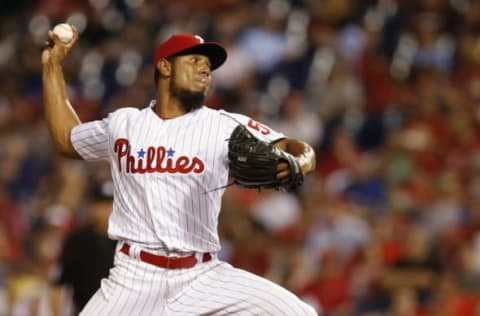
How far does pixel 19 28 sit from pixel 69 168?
425 centimetres

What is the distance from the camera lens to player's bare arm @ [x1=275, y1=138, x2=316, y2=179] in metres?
4.88

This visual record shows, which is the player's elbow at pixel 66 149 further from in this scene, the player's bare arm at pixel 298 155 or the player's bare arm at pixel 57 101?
the player's bare arm at pixel 298 155

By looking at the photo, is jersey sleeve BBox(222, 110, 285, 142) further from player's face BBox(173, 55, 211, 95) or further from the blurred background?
the blurred background

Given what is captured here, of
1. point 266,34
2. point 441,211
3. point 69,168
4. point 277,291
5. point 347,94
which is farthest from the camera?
point 266,34

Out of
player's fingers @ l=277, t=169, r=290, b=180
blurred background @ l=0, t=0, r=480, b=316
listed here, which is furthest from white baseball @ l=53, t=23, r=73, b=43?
blurred background @ l=0, t=0, r=480, b=316

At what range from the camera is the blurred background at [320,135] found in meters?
8.79

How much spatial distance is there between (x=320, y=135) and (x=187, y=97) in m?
5.50

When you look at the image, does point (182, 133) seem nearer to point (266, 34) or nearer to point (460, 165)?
point (460, 165)

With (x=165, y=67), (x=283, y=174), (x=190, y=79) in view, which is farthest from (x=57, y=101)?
(x=283, y=174)

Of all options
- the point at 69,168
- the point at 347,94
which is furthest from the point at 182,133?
the point at 347,94

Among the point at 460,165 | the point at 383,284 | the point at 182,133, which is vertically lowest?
the point at 383,284

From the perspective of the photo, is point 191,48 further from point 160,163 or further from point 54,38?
point 54,38

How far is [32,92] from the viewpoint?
12805mm

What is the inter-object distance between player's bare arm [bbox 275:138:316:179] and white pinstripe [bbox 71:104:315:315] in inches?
1.9
